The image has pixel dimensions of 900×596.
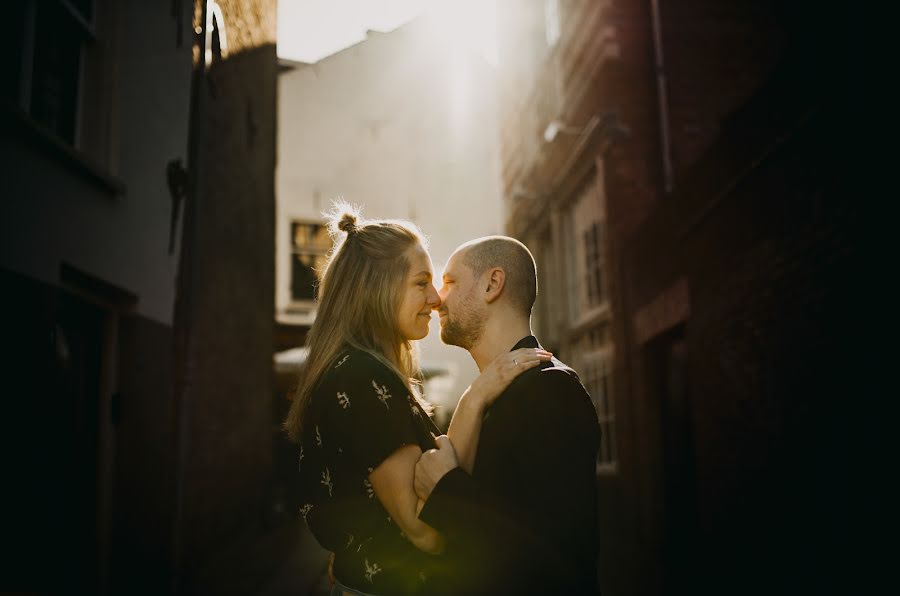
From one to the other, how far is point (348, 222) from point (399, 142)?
66.4 ft

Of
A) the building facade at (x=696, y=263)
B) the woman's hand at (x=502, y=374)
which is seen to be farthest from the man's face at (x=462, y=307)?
the building facade at (x=696, y=263)

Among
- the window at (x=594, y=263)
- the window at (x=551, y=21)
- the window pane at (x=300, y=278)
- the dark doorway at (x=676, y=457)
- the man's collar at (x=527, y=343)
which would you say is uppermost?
the window at (x=551, y=21)

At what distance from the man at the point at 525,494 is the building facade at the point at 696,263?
256 cm

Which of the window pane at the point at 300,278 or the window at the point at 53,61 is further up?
the window pane at the point at 300,278

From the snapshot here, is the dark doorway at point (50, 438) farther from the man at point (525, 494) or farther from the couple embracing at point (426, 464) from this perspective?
the man at point (525, 494)

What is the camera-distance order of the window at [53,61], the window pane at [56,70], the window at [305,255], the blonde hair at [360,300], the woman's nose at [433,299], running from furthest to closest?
the window at [305,255], the window pane at [56,70], the window at [53,61], the woman's nose at [433,299], the blonde hair at [360,300]

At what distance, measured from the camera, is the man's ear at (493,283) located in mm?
2949

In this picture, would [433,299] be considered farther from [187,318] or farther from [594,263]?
[594,263]

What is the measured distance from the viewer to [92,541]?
5551mm

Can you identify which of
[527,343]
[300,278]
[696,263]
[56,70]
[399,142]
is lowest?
[527,343]

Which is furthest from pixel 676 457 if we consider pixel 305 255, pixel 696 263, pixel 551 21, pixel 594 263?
pixel 305 255

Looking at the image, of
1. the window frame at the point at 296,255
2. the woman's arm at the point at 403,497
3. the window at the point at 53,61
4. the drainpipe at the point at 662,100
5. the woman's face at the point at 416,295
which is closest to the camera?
the woman's arm at the point at 403,497

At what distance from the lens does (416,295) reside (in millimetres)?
2828

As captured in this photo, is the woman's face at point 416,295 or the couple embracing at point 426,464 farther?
the woman's face at point 416,295
